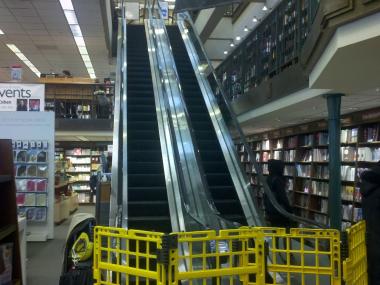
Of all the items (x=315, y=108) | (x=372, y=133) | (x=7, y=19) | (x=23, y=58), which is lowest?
(x=372, y=133)

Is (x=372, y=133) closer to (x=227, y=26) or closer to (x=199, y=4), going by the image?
(x=199, y=4)

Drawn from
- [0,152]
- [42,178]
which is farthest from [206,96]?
[0,152]

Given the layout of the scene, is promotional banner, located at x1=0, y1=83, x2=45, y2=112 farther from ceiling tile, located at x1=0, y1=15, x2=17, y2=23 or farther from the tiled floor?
ceiling tile, located at x1=0, y1=15, x2=17, y2=23

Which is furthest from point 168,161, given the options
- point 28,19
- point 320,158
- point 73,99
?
point 73,99

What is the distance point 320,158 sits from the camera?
878cm

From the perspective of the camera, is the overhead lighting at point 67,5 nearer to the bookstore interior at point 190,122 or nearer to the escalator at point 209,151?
the bookstore interior at point 190,122

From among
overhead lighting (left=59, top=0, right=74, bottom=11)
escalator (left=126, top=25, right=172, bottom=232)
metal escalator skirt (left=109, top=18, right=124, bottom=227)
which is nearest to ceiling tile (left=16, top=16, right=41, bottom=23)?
overhead lighting (left=59, top=0, right=74, bottom=11)

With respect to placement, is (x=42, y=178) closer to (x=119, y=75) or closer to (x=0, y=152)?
(x=119, y=75)

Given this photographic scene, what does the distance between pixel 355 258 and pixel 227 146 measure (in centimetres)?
391

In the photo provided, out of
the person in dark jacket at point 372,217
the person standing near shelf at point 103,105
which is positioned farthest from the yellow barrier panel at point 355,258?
the person standing near shelf at point 103,105

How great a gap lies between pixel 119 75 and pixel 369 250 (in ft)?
18.4

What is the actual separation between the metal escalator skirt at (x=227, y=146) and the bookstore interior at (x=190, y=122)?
2cm

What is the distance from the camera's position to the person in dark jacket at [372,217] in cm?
360

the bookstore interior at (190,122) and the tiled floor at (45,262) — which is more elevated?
the bookstore interior at (190,122)
